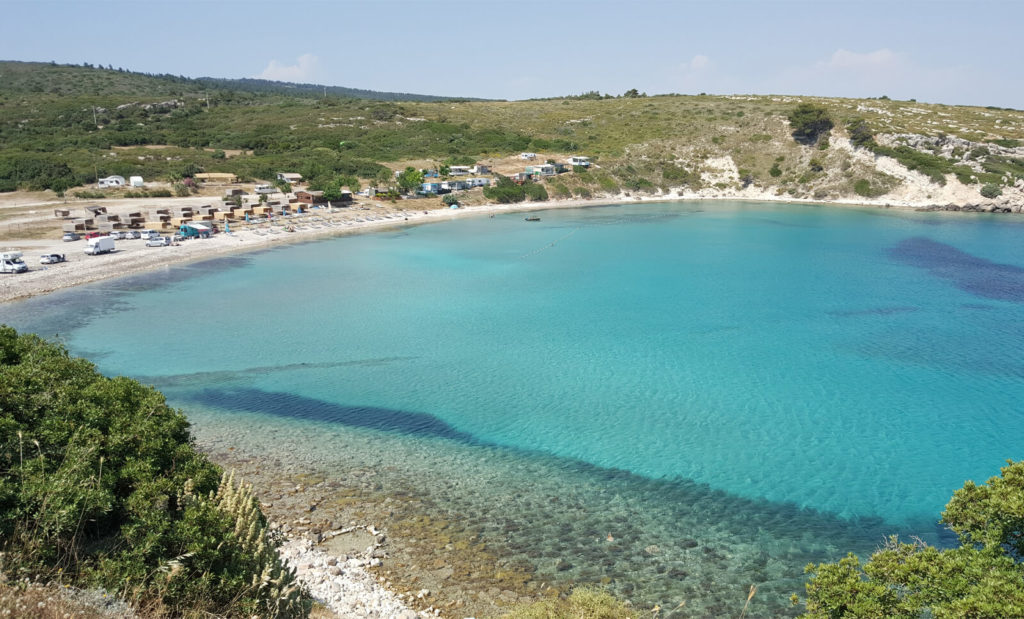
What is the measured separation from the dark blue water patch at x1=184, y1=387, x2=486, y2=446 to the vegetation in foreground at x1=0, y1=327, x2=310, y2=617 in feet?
38.2

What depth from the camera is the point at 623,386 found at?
96.4 feet

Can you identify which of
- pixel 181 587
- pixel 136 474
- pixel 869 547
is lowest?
pixel 869 547

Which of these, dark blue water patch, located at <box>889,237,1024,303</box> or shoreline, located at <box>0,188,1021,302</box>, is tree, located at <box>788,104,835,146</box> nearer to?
shoreline, located at <box>0,188,1021,302</box>

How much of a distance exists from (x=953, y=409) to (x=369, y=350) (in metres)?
29.8

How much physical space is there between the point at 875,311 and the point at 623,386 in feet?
81.8

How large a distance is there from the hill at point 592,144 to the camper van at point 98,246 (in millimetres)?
33011

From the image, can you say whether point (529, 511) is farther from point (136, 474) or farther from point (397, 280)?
point (397, 280)

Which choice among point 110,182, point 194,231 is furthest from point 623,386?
point 110,182

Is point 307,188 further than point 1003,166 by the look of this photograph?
No

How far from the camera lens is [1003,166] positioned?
101875 millimetres

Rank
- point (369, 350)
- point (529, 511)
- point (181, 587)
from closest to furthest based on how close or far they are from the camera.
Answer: point (181, 587) → point (529, 511) → point (369, 350)

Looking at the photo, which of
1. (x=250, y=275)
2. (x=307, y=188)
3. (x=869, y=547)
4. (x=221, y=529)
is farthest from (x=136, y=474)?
(x=307, y=188)

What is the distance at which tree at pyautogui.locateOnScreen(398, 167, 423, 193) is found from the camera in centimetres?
9856

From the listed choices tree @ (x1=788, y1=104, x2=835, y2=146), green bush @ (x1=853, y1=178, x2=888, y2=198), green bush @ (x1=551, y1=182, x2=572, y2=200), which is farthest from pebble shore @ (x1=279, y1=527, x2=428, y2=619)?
tree @ (x1=788, y1=104, x2=835, y2=146)
